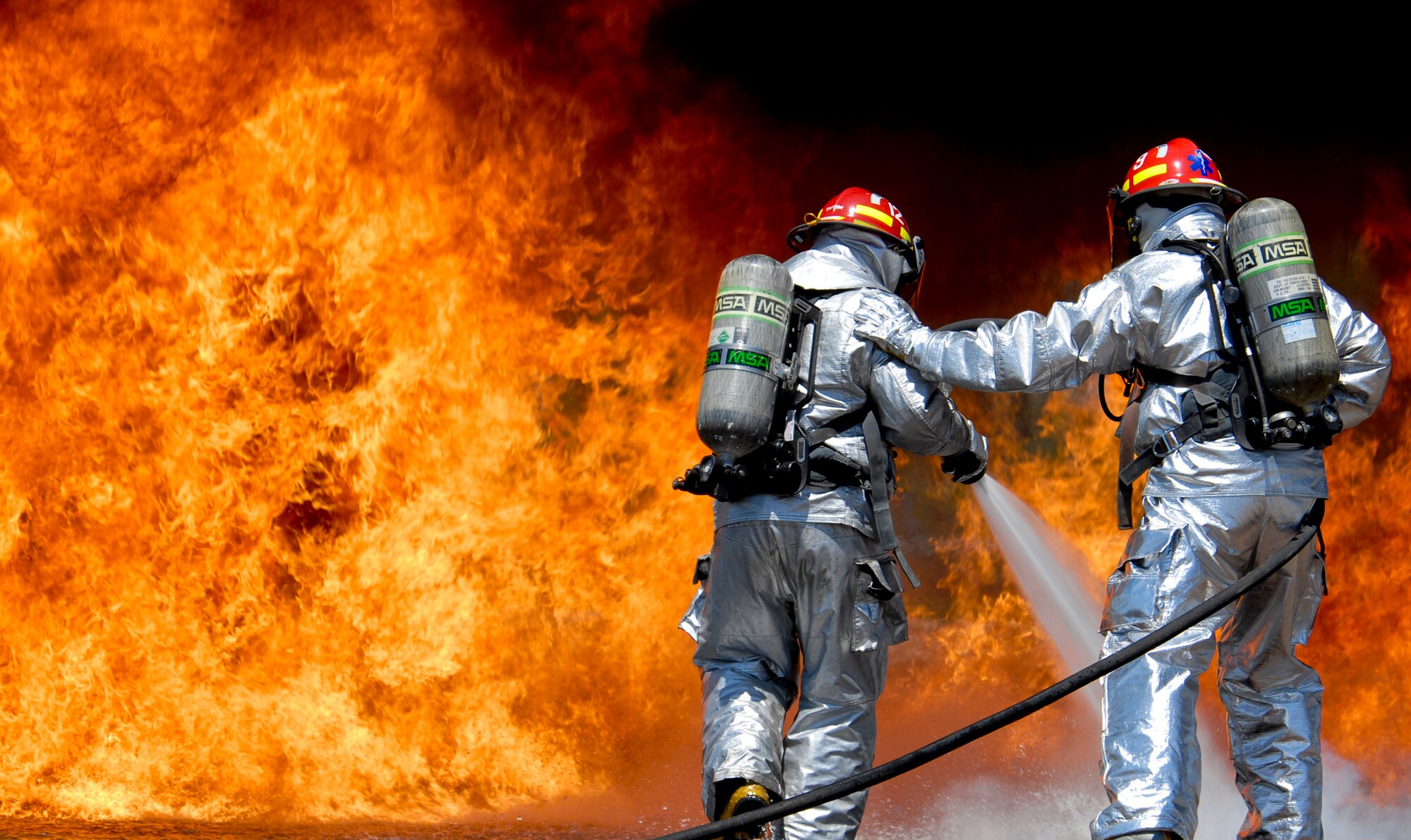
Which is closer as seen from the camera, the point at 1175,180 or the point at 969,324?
the point at 1175,180

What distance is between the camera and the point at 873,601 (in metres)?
3.72

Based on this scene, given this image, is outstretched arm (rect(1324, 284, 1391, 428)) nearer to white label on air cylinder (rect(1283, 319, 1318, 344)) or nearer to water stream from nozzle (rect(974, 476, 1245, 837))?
white label on air cylinder (rect(1283, 319, 1318, 344))

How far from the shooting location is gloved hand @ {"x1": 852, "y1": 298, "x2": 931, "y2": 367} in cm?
375

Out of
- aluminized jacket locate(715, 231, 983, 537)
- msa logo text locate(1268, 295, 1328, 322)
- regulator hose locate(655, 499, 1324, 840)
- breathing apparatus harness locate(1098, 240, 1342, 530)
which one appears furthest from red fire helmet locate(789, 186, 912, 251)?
regulator hose locate(655, 499, 1324, 840)

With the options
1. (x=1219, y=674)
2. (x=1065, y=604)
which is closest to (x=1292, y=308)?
(x=1219, y=674)

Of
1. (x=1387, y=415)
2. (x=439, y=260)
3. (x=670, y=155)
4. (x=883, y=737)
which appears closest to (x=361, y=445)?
(x=439, y=260)

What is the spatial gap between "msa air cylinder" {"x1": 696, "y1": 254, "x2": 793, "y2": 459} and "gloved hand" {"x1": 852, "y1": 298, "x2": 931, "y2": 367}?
0.26 m

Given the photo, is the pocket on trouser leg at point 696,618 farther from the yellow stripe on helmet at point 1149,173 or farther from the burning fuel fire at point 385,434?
the burning fuel fire at point 385,434

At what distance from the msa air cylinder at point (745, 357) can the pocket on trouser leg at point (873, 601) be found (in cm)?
56

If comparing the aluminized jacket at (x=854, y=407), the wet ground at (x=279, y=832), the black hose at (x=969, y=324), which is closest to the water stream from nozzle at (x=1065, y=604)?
the black hose at (x=969, y=324)

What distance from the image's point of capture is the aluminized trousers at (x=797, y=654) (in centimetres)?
358

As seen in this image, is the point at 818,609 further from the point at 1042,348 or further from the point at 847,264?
the point at 847,264

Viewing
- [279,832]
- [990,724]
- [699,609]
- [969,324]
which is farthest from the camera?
[279,832]

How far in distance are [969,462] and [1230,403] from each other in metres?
0.93
